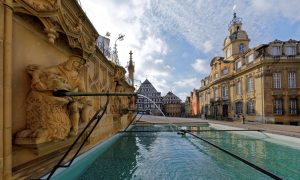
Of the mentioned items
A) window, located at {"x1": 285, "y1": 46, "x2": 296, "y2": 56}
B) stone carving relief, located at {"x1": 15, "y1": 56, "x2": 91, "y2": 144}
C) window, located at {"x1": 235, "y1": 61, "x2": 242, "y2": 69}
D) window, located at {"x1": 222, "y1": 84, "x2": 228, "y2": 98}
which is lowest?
stone carving relief, located at {"x1": 15, "y1": 56, "x2": 91, "y2": 144}

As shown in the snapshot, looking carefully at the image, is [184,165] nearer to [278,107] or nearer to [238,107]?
[278,107]

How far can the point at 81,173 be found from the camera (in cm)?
511

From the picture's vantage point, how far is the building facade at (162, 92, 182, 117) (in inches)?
3349

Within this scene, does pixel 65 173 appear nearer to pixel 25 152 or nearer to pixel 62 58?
pixel 25 152

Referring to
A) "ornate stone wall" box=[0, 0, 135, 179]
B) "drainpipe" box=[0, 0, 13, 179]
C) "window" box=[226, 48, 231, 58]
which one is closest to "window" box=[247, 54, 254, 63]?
"window" box=[226, 48, 231, 58]

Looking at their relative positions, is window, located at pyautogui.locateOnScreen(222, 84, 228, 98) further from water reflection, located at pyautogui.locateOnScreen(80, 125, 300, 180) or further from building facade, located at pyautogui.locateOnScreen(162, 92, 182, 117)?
building facade, located at pyautogui.locateOnScreen(162, 92, 182, 117)

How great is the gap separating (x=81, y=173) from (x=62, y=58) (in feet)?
9.76

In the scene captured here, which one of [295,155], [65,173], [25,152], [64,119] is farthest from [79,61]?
[295,155]

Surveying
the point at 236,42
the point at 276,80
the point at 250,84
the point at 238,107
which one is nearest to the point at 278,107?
the point at 276,80

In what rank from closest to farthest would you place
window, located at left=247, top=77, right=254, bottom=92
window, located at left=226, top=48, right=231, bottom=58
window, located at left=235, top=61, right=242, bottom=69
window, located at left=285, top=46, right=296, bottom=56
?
window, located at left=285, top=46, right=296, bottom=56 < window, located at left=247, top=77, right=254, bottom=92 < window, located at left=235, top=61, right=242, bottom=69 < window, located at left=226, top=48, right=231, bottom=58

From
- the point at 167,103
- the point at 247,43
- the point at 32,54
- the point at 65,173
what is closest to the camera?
the point at 32,54

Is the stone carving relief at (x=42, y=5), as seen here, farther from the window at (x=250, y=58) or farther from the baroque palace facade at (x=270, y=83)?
the window at (x=250, y=58)

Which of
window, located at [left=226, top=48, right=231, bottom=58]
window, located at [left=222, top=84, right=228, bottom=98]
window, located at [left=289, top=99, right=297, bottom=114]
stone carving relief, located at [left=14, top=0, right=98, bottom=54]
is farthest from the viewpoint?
window, located at [left=226, top=48, right=231, bottom=58]

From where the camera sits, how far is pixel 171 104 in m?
86.4
